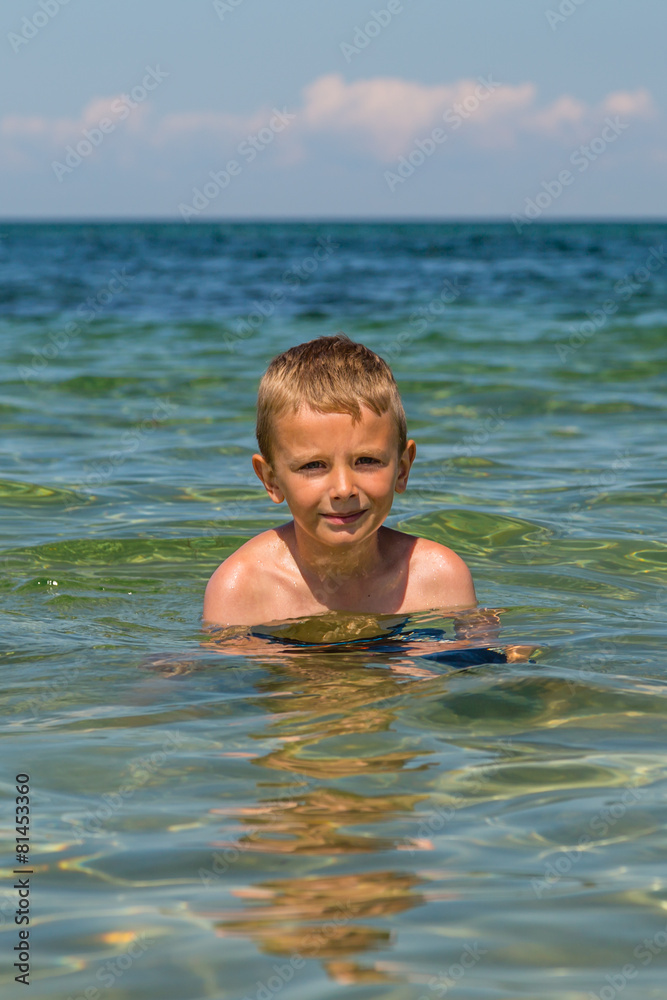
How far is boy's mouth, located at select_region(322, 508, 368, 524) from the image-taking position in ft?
12.0

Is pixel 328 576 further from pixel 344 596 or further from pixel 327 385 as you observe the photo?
pixel 327 385

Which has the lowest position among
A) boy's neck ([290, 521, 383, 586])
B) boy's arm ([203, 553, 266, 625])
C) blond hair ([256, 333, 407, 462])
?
boy's arm ([203, 553, 266, 625])

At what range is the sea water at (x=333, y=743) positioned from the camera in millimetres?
2012

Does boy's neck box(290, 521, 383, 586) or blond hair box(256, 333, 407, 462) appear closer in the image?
blond hair box(256, 333, 407, 462)

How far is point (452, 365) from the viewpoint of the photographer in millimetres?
11742

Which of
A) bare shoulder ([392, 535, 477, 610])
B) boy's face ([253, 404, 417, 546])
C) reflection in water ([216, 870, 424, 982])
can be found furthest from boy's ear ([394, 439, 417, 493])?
reflection in water ([216, 870, 424, 982])

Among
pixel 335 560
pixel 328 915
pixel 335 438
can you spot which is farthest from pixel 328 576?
pixel 328 915

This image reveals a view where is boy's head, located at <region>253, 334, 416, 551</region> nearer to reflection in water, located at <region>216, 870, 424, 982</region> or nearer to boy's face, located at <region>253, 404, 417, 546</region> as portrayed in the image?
boy's face, located at <region>253, 404, 417, 546</region>

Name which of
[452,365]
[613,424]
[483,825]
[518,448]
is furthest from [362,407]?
[452,365]

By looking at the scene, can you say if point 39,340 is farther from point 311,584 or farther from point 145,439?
point 311,584

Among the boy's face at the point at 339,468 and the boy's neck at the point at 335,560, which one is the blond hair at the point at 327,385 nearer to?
the boy's face at the point at 339,468

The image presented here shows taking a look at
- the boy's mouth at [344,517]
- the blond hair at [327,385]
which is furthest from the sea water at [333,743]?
the blond hair at [327,385]

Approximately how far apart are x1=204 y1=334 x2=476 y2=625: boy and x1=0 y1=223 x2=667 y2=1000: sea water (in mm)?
129

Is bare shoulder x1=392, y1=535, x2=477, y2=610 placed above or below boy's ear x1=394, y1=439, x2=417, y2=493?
below
